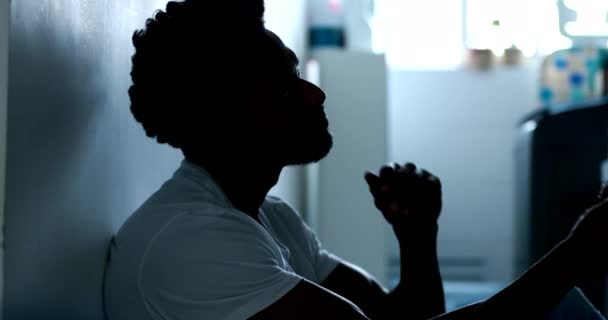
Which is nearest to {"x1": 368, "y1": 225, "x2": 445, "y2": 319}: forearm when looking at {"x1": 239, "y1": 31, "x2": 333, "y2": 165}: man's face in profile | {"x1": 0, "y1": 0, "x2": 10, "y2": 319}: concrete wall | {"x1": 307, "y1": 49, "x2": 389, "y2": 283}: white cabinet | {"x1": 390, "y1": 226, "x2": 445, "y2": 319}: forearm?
{"x1": 390, "y1": 226, "x2": 445, "y2": 319}: forearm

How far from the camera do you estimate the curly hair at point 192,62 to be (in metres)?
0.89

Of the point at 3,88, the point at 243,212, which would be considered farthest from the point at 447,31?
the point at 3,88

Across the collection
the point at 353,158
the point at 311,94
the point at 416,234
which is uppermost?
the point at 311,94

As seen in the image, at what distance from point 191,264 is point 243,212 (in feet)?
0.61

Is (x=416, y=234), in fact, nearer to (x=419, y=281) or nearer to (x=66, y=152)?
(x=419, y=281)

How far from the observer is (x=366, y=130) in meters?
2.62

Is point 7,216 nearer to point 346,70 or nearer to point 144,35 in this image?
point 144,35

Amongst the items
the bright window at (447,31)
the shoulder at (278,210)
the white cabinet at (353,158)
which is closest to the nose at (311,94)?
the shoulder at (278,210)

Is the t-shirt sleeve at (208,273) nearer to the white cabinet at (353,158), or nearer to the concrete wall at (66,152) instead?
the concrete wall at (66,152)

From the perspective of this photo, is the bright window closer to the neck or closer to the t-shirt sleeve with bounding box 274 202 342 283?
the t-shirt sleeve with bounding box 274 202 342 283

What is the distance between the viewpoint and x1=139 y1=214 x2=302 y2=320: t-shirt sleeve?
0.73 m

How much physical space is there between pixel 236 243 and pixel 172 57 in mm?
265

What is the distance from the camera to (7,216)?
0.61 meters

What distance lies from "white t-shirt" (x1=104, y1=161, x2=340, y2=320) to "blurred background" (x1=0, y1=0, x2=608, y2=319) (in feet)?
0.19
